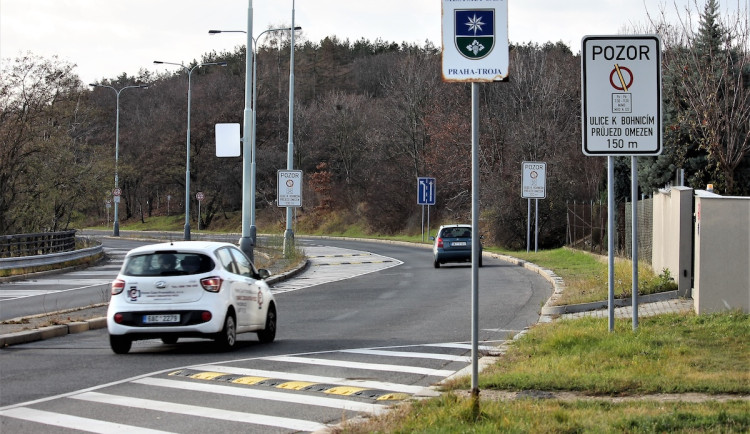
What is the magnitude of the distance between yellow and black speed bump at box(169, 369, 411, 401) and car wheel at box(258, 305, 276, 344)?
3.45 metres

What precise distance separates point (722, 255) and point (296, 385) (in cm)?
755

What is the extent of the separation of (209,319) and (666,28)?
28.4 meters

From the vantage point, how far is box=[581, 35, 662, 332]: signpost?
12.6m

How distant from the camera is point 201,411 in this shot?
9.12 metres

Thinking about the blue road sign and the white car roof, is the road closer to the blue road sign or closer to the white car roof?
the white car roof

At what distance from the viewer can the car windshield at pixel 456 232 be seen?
35.6 m

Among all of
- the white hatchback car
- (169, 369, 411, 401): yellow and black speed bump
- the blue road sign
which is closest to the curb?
the white hatchback car

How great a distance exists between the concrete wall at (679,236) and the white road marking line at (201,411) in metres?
11.1

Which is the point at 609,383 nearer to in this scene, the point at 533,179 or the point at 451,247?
the point at 451,247

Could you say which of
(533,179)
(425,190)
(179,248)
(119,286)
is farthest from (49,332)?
(425,190)

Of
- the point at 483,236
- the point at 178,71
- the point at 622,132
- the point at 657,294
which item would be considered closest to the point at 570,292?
the point at 657,294

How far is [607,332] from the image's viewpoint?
12836mm

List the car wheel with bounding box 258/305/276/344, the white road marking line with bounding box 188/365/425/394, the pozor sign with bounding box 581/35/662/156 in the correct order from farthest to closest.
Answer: the car wheel with bounding box 258/305/276/344
the pozor sign with bounding box 581/35/662/156
the white road marking line with bounding box 188/365/425/394

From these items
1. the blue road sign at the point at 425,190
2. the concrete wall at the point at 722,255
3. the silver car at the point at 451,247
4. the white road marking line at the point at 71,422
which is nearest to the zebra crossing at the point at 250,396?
the white road marking line at the point at 71,422
